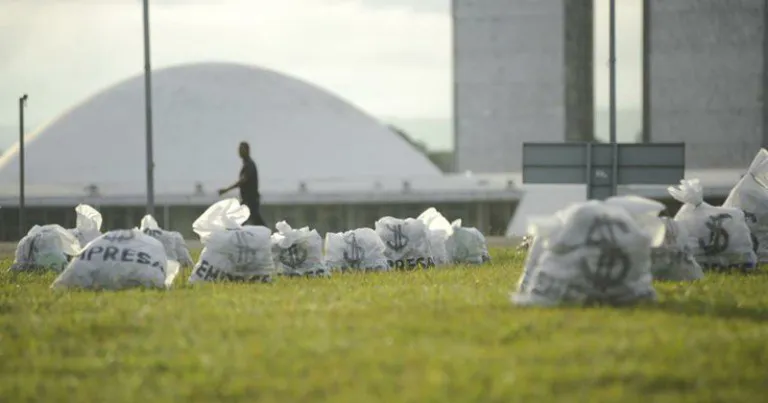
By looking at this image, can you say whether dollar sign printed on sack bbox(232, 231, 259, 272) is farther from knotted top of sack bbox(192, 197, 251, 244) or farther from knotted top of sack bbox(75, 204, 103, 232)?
knotted top of sack bbox(75, 204, 103, 232)

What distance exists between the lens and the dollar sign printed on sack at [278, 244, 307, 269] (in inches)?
677

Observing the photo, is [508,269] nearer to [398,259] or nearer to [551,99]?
[398,259]

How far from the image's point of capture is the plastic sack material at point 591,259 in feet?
37.9

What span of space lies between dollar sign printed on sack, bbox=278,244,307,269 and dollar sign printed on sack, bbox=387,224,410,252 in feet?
7.48

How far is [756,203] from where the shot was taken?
1889 centimetres

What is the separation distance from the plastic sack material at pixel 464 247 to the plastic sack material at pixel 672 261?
5.74 metres

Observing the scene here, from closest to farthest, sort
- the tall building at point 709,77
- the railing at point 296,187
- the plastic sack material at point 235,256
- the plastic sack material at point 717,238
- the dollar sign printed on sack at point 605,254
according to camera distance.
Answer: the dollar sign printed on sack at point 605,254 → the plastic sack material at point 235,256 → the plastic sack material at point 717,238 → the railing at point 296,187 → the tall building at point 709,77

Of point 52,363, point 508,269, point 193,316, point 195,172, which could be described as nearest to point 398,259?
point 508,269

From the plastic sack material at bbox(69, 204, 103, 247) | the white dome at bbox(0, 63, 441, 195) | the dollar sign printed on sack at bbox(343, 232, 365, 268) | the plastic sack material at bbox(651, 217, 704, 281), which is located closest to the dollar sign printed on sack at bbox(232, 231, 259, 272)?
the dollar sign printed on sack at bbox(343, 232, 365, 268)

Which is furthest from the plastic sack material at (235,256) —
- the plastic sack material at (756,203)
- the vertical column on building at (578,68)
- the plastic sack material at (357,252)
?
the vertical column on building at (578,68)

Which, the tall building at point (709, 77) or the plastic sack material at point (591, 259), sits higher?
the tall building at point (709, 77)

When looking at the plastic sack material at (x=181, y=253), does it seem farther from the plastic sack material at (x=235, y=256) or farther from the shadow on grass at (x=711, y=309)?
the shadow on grass at (x=711, y=309)

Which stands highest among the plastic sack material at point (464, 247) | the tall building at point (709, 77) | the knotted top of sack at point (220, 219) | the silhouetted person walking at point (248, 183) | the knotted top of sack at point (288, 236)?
the tall building at point (709, 77)

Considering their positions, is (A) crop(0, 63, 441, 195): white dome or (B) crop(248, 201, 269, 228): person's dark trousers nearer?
(B) crop(248, 201, 269, 228): person's dark trousers
